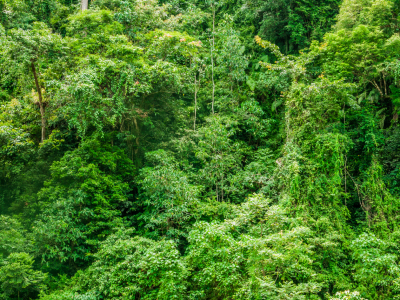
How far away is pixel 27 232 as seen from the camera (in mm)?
8914

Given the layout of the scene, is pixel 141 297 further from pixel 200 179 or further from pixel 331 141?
pixel 331 141

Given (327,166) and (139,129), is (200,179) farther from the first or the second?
(327,166)

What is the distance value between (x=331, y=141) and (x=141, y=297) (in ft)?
22.2

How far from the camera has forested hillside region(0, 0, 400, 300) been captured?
694 centimetres

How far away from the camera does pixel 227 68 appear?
1379cm

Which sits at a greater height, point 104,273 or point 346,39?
point 346,39

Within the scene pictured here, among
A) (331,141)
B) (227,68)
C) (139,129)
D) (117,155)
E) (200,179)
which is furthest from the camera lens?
(227,68)

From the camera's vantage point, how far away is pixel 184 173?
35.3ft

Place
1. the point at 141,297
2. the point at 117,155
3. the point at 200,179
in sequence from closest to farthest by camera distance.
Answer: the point at 141,297
the point at 117,155
the point at 200,179

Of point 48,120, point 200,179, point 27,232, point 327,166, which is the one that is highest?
point 48,120

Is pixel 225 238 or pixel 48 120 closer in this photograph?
pixel 225 238

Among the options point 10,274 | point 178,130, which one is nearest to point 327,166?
point 178,130

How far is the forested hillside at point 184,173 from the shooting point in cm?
694

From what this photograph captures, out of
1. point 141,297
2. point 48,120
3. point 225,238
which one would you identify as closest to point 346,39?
point 225,238
